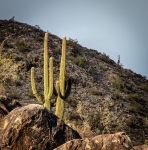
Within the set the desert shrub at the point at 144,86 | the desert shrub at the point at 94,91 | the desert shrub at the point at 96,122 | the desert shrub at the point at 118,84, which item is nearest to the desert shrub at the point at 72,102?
the desert shrub at the point at 96,122

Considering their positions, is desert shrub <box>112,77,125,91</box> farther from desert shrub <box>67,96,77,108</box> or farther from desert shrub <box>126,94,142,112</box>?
desert shrub <box>67,96,77,108</box>

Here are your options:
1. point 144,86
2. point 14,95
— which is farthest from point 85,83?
point 14,95

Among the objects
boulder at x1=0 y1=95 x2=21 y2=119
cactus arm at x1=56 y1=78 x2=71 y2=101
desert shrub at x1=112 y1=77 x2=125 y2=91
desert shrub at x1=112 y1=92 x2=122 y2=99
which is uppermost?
desert shrub at x1=112 y1=77 x2=125 y2=91

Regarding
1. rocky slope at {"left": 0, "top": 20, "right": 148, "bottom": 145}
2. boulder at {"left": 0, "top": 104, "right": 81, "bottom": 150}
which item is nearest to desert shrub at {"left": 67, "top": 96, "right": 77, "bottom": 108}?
rocky slope at {"left": 0, "top": 20, "right": 148, "bottom": 145}

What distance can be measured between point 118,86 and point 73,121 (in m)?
7.48

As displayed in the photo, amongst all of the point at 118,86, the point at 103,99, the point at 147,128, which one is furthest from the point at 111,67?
the point at 147,128

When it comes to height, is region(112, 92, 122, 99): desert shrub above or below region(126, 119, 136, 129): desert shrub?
above

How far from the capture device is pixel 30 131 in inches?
368

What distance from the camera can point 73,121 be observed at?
18.3 m

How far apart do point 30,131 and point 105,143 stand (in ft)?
7.46

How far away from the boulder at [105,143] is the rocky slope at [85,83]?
798 cm

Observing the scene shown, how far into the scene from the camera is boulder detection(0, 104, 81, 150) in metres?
9.23

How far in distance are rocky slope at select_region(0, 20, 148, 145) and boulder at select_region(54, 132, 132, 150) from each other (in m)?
7.98

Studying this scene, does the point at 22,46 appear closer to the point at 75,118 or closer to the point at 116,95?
the point at 116,95
